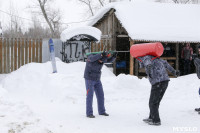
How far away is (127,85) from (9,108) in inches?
172

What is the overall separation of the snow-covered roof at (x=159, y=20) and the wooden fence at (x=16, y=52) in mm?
4866

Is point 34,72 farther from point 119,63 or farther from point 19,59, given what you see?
point 119,63

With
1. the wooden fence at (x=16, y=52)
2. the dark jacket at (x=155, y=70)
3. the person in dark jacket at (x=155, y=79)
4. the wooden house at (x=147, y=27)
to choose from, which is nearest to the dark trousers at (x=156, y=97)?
the person in dark jacket at (x=155, y=79)

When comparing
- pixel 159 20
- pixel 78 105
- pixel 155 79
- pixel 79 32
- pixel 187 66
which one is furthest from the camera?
pixel 159 20

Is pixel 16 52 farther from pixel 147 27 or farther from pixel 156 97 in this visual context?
pixel 156 97

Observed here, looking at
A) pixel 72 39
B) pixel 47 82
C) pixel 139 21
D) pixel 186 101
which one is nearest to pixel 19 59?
pixel 72 39

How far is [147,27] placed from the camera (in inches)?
582

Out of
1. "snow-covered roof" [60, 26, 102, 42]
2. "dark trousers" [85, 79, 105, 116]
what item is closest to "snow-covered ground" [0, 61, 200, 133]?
"dark trousers" [85, 79, 105, 116]

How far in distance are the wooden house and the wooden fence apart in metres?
3.25

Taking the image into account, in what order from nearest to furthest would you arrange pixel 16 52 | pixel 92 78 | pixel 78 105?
pixel 92 78 < pixel 78 105 < pixel 16 52

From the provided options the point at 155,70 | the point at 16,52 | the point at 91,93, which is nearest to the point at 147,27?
the point at 16,52

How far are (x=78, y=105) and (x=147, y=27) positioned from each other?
845 centimetres

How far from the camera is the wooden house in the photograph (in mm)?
14359

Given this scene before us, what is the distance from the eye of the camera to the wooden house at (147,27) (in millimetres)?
14359
